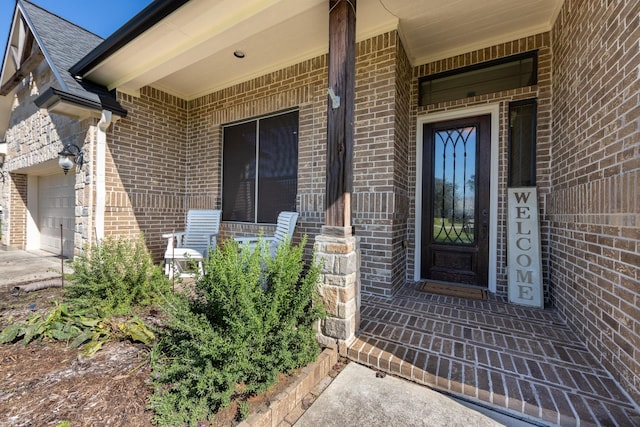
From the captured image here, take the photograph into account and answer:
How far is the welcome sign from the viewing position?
278cm

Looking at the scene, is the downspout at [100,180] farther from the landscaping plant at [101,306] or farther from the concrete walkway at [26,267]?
the landscaping plant at [101,306]

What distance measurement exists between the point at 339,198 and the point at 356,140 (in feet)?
4.65

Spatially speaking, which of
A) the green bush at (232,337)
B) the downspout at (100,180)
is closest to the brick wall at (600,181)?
the green bush at (232,337)

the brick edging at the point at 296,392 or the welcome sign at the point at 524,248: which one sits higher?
the welcome sign at the point at 524,248

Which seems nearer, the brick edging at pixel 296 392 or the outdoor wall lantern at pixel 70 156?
the brick edging at pixel 296 392

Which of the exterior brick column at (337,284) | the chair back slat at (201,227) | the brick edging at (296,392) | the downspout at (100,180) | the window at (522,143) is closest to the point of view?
the brick edging at (296,392)

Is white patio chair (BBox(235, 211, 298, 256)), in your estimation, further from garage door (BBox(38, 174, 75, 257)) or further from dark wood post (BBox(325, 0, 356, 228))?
garage door (BBox(38, 174, 75, 257))

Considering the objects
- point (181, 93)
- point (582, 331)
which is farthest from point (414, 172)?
point (181, 93)

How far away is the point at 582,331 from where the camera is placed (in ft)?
6.70

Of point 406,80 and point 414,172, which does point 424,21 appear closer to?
point 406,80

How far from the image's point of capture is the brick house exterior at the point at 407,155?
1.66 m

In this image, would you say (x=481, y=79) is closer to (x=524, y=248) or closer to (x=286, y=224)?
(x=524, y=248)

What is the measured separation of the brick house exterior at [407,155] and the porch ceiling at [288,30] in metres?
0.16

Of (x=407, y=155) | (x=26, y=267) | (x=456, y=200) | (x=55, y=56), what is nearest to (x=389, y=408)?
(x=456, y=200)
